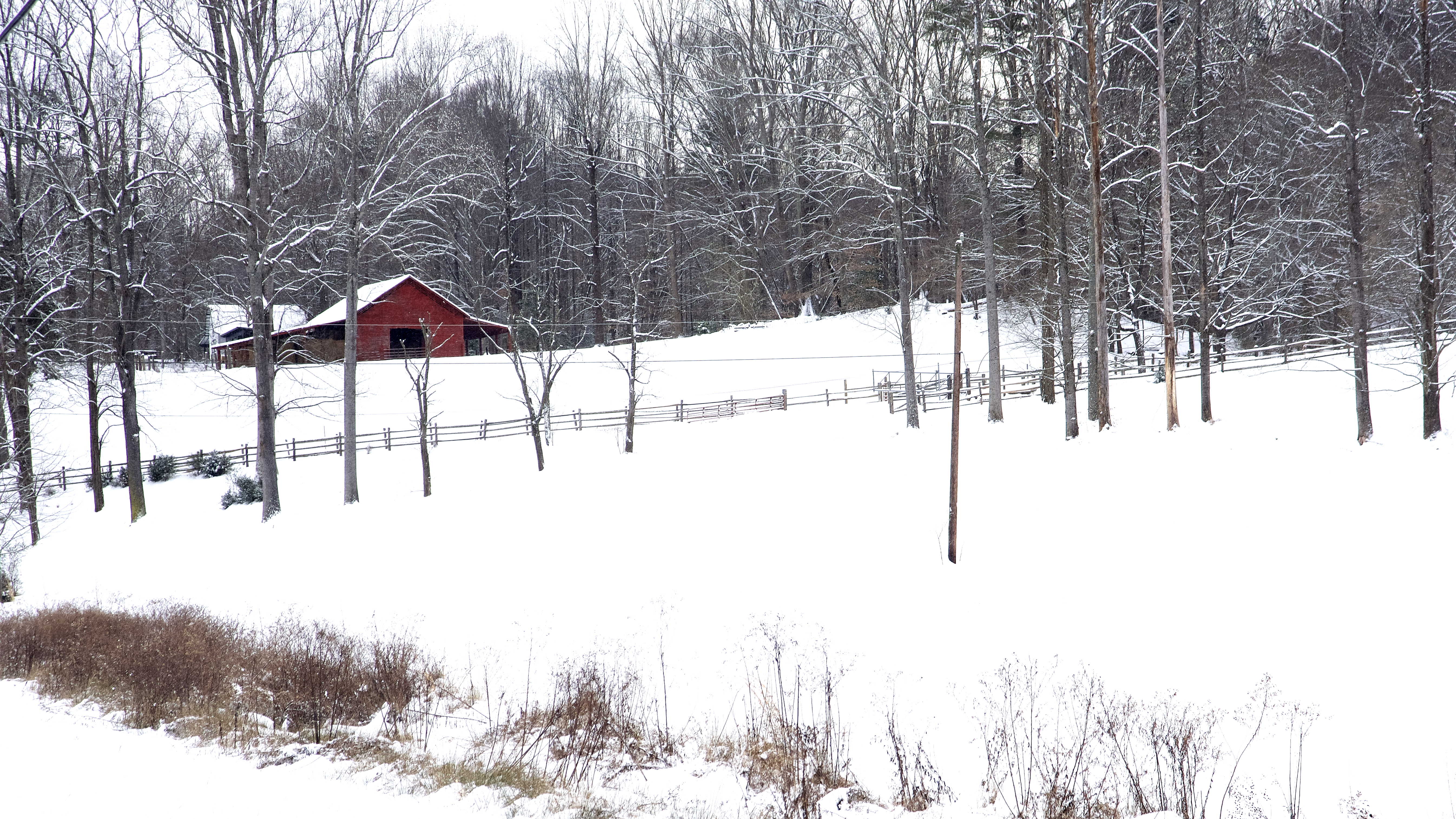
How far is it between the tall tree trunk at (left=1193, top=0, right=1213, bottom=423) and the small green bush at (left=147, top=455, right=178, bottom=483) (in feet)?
104

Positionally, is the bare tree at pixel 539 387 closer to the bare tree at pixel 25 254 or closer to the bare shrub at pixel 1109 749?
the bare tree at pixel 25 254

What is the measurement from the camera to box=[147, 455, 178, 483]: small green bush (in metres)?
28.1

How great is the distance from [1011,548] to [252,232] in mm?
18286

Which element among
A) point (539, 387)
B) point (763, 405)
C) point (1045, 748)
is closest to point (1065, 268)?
point (1045, 748)

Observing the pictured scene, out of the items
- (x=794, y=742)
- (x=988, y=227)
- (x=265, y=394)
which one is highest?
(x=988, y=227)

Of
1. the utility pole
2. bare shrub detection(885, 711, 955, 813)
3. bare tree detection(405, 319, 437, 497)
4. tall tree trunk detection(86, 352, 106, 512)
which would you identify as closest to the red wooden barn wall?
bare tree detection(405, 319, 437, 497)

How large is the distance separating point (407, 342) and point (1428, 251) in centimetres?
4291

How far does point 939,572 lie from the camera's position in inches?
523

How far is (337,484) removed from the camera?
86.0ft

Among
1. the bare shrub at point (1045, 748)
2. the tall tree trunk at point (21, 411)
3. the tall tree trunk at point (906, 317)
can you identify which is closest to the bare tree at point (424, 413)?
the tall tree trunk at point (21, 411)

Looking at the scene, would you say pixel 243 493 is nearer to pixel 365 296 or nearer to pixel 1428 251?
pixel 365 296

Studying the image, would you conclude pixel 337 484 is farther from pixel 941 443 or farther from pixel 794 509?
pixel 941 443

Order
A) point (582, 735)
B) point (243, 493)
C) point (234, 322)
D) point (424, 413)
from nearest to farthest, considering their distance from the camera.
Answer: point (582, 735) < point (243, 493) < point (424, 413) < point (234, 322)

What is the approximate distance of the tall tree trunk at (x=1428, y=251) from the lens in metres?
15.2
